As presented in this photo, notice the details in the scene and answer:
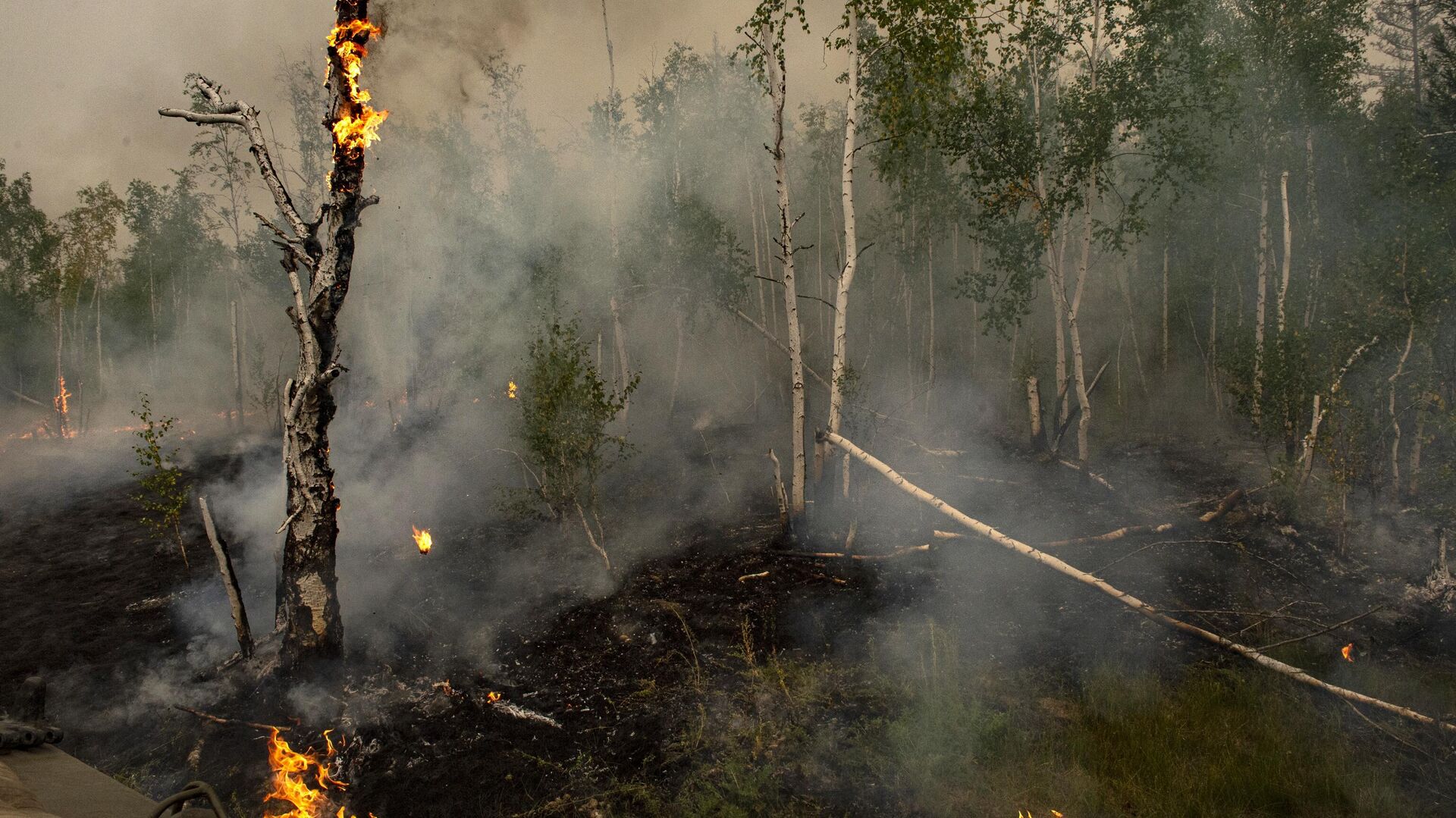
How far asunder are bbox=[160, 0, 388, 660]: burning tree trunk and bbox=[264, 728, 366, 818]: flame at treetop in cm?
132

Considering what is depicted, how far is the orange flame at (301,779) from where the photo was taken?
5750 millimetres

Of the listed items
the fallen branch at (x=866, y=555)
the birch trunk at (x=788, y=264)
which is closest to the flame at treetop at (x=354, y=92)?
the birch trunk at (x=788, y=264)

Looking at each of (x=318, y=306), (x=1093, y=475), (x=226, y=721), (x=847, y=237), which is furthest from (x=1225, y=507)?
(x=226, y=721)

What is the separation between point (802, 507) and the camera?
11.7 metres

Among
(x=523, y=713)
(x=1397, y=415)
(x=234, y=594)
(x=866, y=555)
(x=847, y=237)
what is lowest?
(x=523, y=713)

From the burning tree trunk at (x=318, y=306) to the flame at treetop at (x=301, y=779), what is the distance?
132 centimetres

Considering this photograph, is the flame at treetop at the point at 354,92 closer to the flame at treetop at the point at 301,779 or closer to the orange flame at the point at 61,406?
the flame at treetop at the point at 301,779

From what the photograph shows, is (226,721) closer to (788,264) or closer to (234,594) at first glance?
(234,594)

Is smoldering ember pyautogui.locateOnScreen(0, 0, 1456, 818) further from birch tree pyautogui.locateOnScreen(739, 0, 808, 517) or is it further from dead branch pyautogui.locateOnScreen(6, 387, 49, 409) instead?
dead branch pyautogui.locateOnScreen(6, 387, 49, 409)

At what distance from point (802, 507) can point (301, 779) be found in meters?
7.91

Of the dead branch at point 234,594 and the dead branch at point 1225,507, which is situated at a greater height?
the dead branch at point 234,594

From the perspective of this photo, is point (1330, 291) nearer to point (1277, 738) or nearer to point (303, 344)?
point (1277, 738)

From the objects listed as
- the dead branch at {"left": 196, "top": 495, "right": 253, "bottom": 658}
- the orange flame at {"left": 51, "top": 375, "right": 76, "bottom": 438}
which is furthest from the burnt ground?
the orange flame at {"left": 51, "top": 375, "right": 76, "bottom": 438}

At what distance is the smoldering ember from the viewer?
6.11 m
